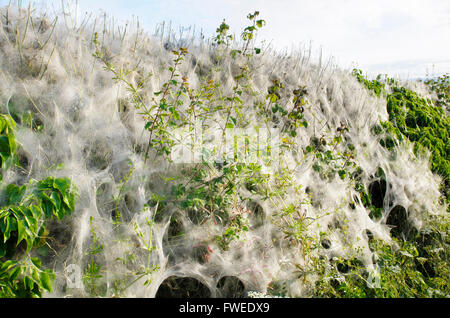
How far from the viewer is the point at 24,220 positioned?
2.18m

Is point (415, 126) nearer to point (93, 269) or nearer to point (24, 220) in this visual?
point (93, 269)

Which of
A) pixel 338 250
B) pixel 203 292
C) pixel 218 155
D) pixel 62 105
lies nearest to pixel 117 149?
pixel 62 105

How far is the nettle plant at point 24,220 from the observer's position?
2109 mm

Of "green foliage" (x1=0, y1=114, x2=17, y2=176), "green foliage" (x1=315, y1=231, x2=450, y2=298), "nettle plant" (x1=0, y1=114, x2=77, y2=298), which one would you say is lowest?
"green foliage" (x1=315, y1=231, x2=450, y2=298)

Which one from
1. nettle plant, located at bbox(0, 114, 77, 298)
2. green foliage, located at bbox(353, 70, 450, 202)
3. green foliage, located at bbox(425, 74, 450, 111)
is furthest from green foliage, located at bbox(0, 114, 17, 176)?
green foliage, located at bbox(425, 74, 450, 111)

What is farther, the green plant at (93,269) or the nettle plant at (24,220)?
the green plant at (93,269)

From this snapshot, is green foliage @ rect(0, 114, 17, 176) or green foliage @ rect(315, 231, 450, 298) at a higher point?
green foliage @ rect(0, 114, 17, 176)

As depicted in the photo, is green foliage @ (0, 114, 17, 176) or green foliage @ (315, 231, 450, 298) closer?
green foliage @ (0, 114, 17, 176)

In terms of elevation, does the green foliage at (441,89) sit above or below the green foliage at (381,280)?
above

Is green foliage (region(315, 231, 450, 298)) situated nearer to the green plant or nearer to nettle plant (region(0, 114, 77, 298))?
the green plant

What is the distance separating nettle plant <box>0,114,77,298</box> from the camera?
2109mm

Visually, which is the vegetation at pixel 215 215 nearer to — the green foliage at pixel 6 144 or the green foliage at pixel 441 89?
the green foliage at pixel 6 144

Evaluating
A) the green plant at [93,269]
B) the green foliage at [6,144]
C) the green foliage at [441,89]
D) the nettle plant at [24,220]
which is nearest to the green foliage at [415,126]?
the green foliage at [441,89]

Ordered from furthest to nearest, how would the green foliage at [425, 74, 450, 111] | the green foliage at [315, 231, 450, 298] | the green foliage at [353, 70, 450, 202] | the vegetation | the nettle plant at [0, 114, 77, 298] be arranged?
the green foliage at [425, 74, 450, 111]
the green foliage at [353, 70, 450, 202]
the green foliage at [315, 231, 450, 298]
the vegetation
the nettle plant at [0, 114, 77, 298]
